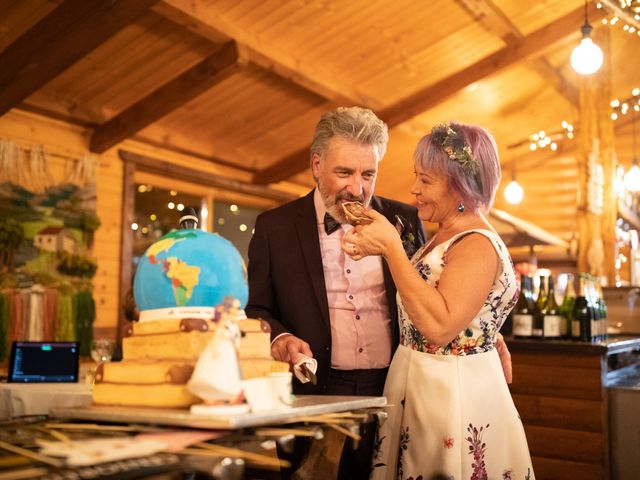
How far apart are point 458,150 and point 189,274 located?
96cm

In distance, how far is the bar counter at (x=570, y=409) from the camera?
392 centimetres

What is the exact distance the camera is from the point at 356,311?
2.34m

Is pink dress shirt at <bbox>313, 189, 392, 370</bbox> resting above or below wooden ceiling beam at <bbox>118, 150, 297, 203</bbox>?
below

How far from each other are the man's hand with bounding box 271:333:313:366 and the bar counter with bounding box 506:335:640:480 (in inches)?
106

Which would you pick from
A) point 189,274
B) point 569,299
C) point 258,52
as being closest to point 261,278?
point 189,274

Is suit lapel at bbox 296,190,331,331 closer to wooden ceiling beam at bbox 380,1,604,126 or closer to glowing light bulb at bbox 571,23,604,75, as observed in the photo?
glowing light bulb at bbox 571,23,604,75

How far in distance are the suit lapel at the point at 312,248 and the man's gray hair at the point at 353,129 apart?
0.67 ft

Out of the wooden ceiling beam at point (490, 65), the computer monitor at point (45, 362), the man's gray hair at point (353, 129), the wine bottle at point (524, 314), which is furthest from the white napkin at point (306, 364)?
the wooden ceiling beam at point (490, 65)

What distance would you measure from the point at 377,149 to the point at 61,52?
363 centimetres

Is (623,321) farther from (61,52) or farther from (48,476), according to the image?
(48,476)

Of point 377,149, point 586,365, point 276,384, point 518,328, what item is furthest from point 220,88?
point 276,384

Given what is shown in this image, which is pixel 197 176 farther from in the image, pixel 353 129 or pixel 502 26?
pixel 353 129

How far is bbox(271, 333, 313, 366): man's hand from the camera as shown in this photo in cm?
178

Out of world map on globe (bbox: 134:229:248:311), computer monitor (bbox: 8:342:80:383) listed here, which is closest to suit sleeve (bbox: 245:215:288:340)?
world map on globe (bbox: 134:229:248:311)
